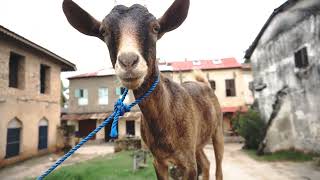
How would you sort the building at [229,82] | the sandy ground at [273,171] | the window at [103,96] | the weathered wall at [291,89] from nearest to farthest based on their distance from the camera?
1. the sandy ground at [273,171]
2. the weathered wall at [291,89]
3. the building at [229,82]
4. the window at [103,96]

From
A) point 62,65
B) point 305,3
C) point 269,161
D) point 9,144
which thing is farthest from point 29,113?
point 305,3

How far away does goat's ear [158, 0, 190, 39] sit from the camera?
252cm

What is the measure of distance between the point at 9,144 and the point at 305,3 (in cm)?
1596

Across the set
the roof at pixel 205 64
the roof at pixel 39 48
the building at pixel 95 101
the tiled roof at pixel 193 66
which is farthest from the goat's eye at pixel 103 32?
the roof at pixel 205 64

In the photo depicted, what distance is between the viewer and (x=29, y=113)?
581 inches

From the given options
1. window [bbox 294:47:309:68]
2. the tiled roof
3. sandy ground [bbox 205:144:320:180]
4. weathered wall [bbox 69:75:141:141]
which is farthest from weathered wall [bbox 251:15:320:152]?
weathered wall [bbox 69:75:141:141]

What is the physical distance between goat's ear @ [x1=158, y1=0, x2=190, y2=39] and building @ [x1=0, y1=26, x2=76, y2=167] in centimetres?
1191

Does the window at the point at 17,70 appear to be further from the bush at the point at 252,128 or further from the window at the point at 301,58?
the window at the point at 301,58

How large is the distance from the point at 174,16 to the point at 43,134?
52.9 feet

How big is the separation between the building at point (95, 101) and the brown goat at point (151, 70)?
25.3 m

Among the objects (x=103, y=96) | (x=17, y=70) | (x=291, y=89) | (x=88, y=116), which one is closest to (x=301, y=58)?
(x=291, y=89)

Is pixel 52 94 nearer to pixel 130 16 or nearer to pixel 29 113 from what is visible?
pixel 29 113

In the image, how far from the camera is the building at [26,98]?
12625 mm

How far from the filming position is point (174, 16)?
2.57 metres
